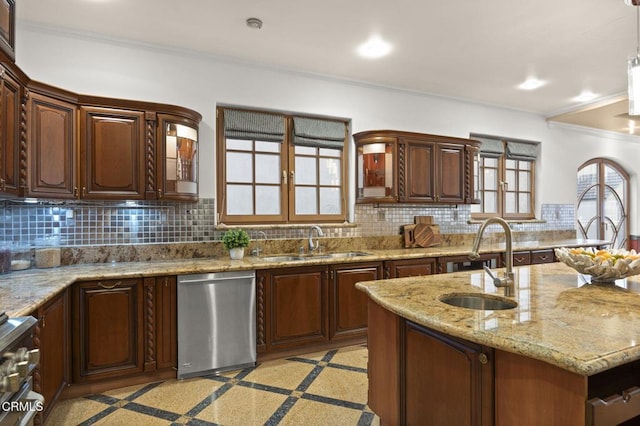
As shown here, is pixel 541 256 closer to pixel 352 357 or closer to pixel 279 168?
pixel 352 357

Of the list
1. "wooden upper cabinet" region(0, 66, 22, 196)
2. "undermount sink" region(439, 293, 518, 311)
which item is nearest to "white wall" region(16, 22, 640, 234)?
"wooden upper cabinet" region(0, 66, 22, 196)

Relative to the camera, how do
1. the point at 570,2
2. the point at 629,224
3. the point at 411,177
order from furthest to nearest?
the point at 629,224 < the point at 411,177 < the point at 570,2

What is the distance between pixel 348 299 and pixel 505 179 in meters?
3.35

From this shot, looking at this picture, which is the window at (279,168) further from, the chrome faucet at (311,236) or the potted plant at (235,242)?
the potted plant at (235,242)

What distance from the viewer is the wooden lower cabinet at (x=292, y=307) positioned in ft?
9.95

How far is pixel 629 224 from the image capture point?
260 inches

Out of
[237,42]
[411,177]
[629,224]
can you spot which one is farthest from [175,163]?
[629,224]

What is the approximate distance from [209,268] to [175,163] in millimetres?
972

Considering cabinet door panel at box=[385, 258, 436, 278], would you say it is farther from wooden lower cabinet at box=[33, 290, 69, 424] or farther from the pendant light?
wooden lower cabinet at box=[33, 290, 69, 424]

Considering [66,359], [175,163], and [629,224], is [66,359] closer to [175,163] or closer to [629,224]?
[175,163]

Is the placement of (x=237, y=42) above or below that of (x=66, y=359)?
above

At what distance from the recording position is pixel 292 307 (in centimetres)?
314

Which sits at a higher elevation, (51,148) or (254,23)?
(254,23)

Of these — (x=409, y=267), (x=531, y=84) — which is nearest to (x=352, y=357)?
(x=409, y=267)
